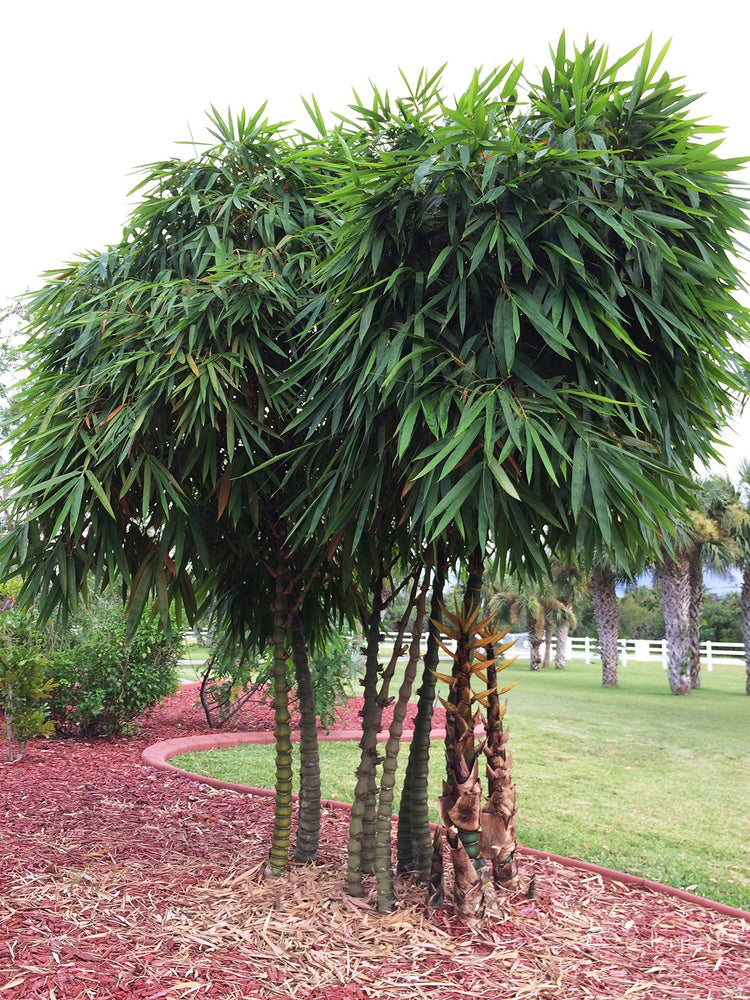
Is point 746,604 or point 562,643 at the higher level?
point 746,604

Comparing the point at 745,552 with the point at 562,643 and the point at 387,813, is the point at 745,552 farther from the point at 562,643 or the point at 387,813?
the point at 387,813

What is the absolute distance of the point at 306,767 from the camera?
14.6 ft

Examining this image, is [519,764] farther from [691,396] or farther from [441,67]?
[441,67]

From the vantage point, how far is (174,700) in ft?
40.9

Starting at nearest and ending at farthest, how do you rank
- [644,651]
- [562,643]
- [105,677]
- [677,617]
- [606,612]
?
1. [105,677]
2. [677,617]
3. [606,612]
4. [562,643]
5. [644,651]

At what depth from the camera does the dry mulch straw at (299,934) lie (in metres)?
3.35

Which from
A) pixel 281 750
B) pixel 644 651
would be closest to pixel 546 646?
pixel 644 651

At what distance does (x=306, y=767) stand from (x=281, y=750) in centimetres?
24

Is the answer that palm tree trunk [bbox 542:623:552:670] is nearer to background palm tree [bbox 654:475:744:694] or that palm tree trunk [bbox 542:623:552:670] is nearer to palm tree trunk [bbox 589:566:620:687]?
palm tree trunk [bbox 589:566:620:687]

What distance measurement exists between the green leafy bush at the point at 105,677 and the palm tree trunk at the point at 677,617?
38.8ft

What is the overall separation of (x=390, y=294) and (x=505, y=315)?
54cm

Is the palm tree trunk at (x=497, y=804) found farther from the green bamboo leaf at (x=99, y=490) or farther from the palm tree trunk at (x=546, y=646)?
the palm tree trunk at (x=546, y=646)

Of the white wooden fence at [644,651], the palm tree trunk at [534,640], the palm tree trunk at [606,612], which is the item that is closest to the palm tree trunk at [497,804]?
the palm tree trunk at [606,612]

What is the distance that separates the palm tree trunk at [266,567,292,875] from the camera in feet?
14.0
